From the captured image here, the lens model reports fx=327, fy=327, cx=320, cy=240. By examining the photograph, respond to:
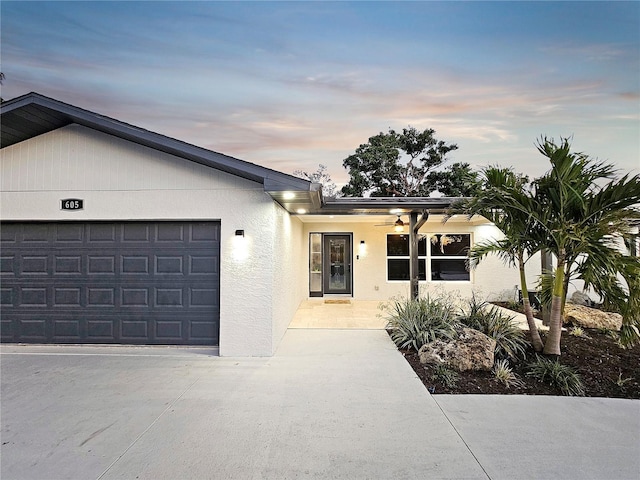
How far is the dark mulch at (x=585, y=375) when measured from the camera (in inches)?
150

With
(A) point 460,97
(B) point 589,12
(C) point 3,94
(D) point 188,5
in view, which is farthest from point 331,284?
(C) point 3,94

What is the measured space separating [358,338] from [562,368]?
311 centimetres

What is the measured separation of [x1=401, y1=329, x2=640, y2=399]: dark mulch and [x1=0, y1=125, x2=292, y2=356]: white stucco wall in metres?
2.53

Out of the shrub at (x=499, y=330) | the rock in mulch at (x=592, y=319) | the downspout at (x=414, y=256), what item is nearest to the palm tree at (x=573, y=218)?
the shrub at (x=499, y=330)

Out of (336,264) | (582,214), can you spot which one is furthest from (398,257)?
(582,214)

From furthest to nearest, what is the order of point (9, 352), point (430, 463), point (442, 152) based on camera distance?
point (442, 152)
point (9, 352)
point (430, 463)

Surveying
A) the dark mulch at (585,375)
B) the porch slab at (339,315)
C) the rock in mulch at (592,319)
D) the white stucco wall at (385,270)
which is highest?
the white stucco wall at (385,270)

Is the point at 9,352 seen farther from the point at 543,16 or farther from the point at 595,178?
the point at 543,16

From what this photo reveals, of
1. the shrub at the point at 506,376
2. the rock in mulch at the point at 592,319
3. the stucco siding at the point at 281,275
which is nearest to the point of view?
the shrub at the point at 506,376

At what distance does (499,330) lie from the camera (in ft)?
16.6

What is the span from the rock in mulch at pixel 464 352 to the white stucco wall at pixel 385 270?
5.81 metres

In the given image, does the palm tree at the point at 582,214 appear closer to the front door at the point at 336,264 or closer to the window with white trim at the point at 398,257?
the window with white trim at the point at 398,257

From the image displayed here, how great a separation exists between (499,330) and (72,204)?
7115 millimetres

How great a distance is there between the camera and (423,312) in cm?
578
